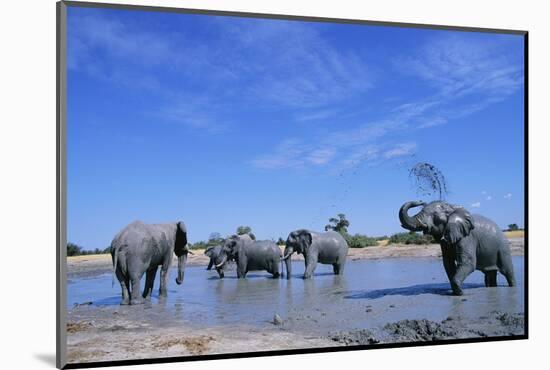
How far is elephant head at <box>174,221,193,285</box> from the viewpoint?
26.2ft

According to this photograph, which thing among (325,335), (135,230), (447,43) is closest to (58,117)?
(135,230)

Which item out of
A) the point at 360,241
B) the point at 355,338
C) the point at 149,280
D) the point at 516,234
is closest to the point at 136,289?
the point at 149,280

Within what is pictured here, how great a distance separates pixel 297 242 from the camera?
9297 mm

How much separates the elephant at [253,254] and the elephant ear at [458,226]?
1.91m

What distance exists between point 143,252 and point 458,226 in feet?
10.9

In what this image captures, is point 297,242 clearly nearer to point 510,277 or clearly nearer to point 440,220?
point 440,220

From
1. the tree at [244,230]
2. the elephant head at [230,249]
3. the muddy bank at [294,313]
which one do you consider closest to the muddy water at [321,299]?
the muddy bank at [294,313]

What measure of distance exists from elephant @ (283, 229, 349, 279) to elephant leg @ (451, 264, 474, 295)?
1230mm

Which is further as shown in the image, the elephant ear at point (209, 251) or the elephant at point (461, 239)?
the elephant ear at point (209, 251)

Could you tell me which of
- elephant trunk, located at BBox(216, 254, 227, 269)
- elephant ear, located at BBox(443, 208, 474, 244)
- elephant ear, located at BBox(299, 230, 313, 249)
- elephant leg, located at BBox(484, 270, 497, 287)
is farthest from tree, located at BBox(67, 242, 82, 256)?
elephant leg, located at BBox(484, 270, 497, 287)

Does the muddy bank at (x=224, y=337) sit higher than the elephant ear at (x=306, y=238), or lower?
lower

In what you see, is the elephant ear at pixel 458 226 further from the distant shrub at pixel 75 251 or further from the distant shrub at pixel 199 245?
the distant shrub at pixel 75 251

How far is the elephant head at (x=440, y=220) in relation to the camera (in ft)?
27.3

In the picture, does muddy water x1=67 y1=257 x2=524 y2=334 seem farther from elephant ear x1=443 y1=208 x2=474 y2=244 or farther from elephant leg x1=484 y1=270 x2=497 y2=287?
elephant ear x1=443 y1=208 x2=474 y2=244
